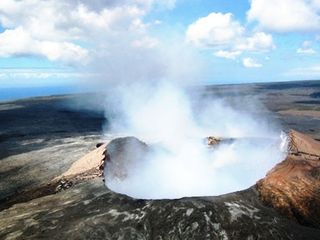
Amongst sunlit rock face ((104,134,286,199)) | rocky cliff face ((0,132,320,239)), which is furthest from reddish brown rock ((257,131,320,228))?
sunlit rock face ((104,134,286,199))

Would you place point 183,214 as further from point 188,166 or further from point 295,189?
point 188,166

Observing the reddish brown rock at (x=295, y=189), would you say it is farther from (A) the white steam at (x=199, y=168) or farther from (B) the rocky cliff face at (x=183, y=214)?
(A) the white steam at (x=199, y=168)

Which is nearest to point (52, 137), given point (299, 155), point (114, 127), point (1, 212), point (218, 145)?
point (114, 127)

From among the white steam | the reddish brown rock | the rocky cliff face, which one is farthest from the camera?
the white steam

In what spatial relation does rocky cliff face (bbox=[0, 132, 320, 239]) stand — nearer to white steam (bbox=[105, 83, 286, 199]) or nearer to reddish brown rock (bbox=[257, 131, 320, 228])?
reddish brown rock (bbox=[257, 131, 320, 228])

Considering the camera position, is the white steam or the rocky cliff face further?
the white steam

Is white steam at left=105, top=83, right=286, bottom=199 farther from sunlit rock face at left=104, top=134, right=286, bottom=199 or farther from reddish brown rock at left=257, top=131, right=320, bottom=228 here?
reddish brown rock at left=257, top=131, right=320, bottom=228

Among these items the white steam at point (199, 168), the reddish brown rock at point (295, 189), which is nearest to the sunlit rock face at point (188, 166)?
the white steam at point (199, 168)

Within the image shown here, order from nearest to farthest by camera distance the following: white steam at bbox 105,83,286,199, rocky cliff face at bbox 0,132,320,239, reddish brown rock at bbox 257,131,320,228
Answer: rocky cliff face at bbox 0,132,320,239 → reddish brown rock at bbox 257,131,320,228 → white steam at bbox 105,83,286,199
